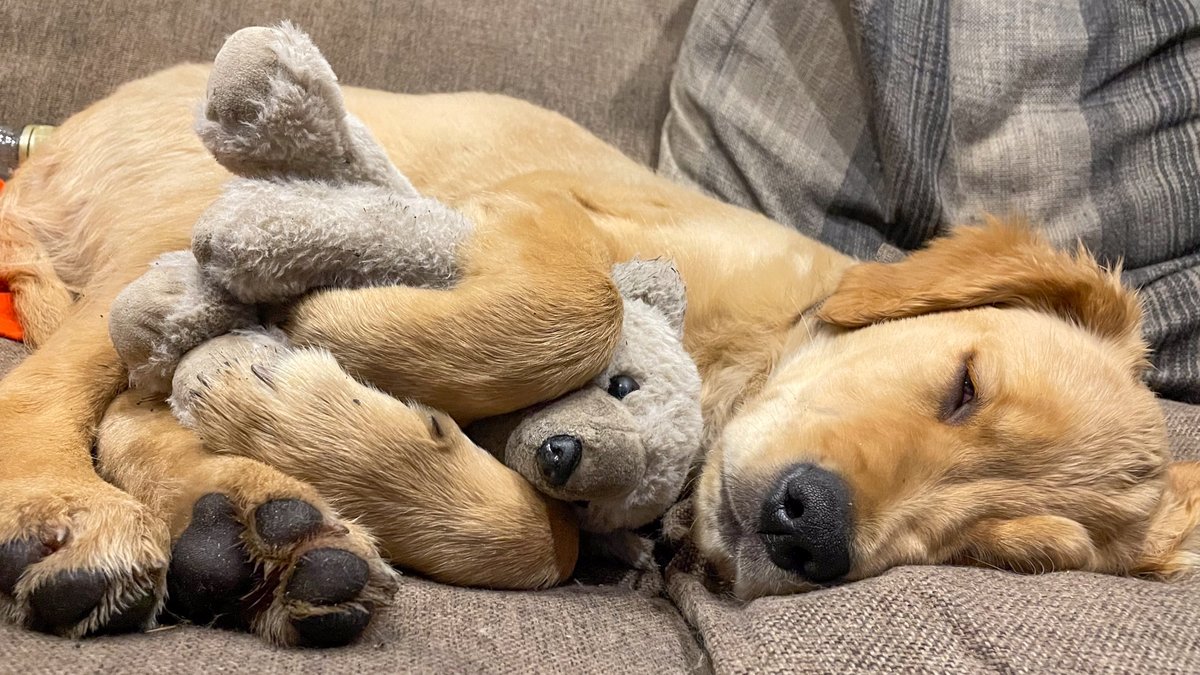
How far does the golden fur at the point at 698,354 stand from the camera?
103cm

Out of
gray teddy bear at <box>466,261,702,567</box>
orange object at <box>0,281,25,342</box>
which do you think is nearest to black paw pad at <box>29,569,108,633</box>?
gray teddy bear at <box>466,261,702,567</box>

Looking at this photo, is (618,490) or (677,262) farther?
(677,262)

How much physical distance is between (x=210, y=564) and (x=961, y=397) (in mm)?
1073

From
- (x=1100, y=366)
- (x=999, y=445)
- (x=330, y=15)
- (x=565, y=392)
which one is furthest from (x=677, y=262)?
(x=330, y=15)

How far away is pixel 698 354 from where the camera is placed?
5.05ft

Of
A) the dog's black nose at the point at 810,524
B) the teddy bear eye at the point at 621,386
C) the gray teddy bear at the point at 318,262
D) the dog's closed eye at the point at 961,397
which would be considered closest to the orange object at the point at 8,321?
the gray teddy bear at the point at 318,262

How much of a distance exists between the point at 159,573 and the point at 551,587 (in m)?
0.50

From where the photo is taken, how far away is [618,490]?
3.52ft

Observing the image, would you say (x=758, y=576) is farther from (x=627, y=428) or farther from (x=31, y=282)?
(x=31, y=282)

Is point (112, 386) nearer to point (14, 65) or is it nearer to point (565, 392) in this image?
point (565, 392)


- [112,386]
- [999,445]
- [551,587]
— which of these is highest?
[999,445]

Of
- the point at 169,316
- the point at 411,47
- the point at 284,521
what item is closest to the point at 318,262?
the point at 169,316

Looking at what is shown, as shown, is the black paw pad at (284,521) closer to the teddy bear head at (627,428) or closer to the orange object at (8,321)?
the teddy bear head at (627,428)

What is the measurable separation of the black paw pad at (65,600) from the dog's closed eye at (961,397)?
1.13 m
